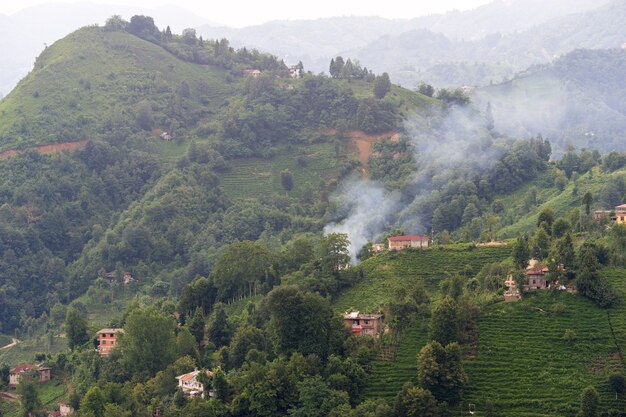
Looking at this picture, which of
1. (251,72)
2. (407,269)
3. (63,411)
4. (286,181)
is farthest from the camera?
(251,72)

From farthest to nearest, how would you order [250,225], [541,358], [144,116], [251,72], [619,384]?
[251,72] < [144,116] < [250,225] < [541,358] < [619,384]

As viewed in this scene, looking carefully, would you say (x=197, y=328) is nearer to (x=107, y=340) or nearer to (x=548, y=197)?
(x=107, y=340)

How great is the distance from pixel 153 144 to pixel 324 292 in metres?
40.8

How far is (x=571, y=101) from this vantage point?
14275 cm

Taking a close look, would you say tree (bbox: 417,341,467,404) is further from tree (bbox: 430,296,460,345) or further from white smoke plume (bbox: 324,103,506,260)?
white smoke plume (bbox: 324,103,506,260)

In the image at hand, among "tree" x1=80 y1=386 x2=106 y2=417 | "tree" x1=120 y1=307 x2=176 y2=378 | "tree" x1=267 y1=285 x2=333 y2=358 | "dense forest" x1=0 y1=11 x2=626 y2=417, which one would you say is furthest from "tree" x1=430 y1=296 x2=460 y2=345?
"tree" x1=80 y1=386 x2=106 y2=417

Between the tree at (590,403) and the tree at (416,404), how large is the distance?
17.5 feet

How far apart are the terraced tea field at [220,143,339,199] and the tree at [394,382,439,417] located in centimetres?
4188

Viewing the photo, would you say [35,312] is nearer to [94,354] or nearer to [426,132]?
[94,354]

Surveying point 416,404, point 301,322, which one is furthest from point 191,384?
point 416,404

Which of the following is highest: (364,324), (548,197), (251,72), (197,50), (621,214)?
(197,50)

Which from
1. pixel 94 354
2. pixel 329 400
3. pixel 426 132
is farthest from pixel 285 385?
pixel 426 132

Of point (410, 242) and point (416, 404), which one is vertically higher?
point (410, 242)

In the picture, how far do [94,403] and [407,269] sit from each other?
54.3 feet
